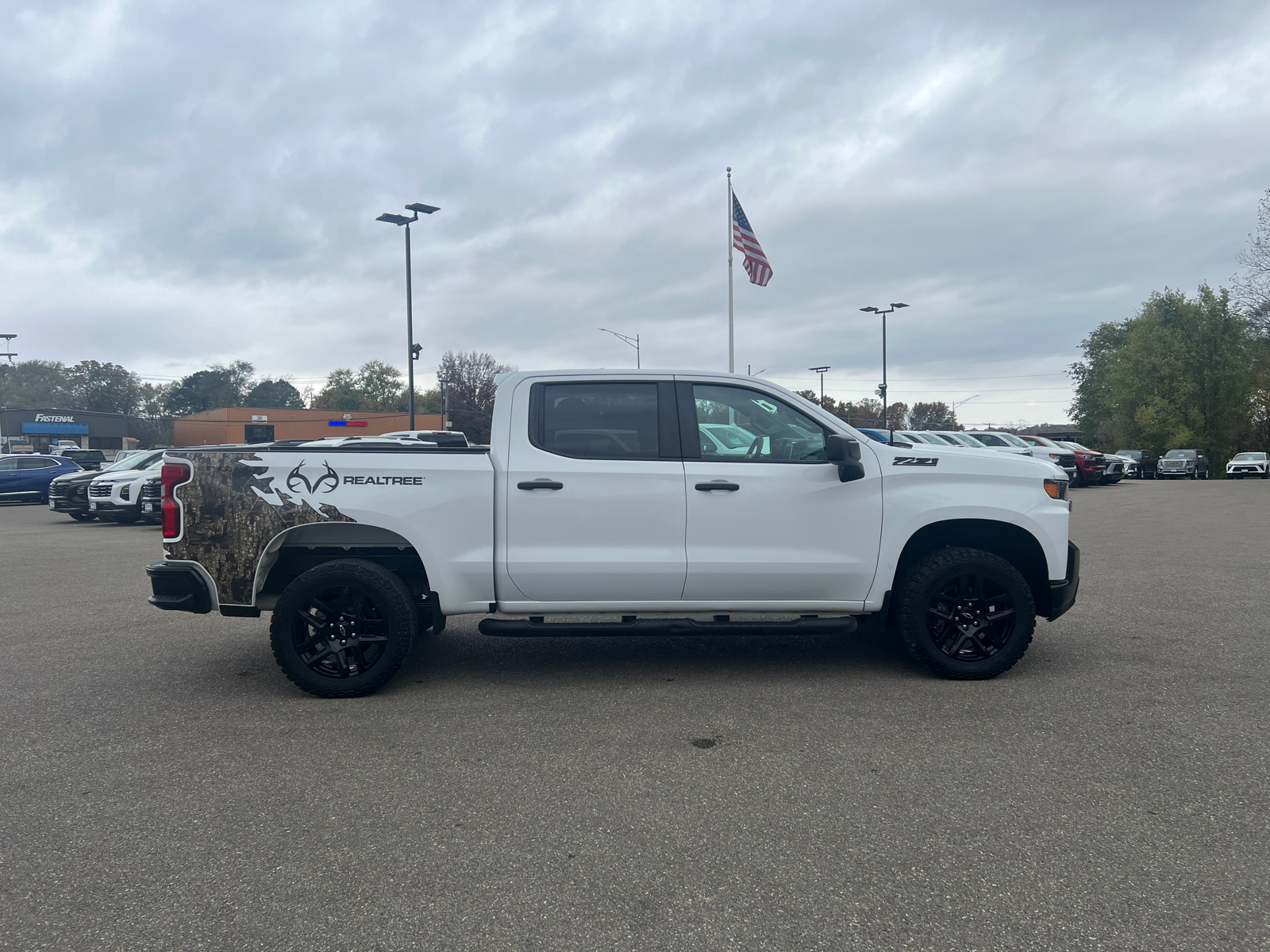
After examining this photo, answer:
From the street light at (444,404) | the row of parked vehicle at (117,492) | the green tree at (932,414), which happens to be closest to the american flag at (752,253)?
the row of parked vehicle at (117,492)

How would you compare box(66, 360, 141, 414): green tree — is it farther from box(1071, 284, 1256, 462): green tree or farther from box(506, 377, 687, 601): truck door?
box(506, 377, 687, 601): truck door

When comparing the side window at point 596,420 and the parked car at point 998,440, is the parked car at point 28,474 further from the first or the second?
the parked car at point 998,440

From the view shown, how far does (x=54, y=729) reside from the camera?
459 centimetres

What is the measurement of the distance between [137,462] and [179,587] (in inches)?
645

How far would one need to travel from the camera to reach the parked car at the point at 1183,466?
41.0 m

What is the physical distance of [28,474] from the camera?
24.5 meters

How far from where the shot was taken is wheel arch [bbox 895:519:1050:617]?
5469 mm

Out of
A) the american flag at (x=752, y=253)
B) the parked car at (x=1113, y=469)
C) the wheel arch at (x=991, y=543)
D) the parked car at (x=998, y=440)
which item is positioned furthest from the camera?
the parked car at (x=1113, y=469)

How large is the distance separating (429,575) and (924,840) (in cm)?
311

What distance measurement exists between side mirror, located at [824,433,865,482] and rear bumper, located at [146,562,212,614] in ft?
12.6

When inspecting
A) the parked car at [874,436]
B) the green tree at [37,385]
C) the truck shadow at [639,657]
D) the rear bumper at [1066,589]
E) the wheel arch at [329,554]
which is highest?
the green tree at [37,385]

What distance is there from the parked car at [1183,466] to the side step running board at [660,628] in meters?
43.5

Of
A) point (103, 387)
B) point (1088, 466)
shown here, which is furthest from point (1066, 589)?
point (103, 387)

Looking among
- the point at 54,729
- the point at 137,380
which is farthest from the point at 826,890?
the point at 137,380
